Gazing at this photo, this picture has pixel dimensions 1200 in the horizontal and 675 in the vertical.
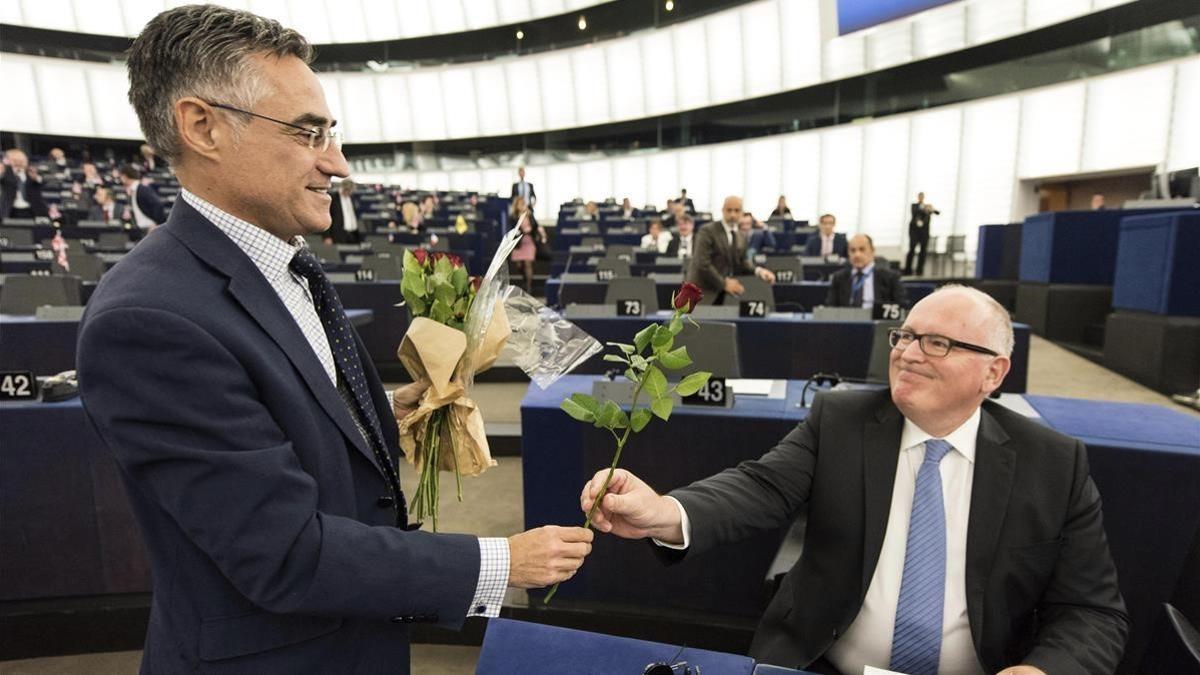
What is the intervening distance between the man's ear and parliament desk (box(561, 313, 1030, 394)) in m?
3.44

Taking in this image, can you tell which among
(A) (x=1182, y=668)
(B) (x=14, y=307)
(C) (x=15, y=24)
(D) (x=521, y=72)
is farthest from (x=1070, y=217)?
(C) (x=15, y=24)

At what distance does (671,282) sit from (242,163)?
18.5 feet

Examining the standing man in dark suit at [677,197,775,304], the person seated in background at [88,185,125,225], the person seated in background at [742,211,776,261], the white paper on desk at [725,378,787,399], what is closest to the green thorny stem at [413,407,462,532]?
the white paper on desk at [725,378,787,399]

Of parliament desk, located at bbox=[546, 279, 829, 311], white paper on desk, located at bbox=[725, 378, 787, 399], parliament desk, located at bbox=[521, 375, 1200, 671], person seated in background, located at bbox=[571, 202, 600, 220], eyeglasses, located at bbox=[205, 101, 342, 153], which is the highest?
person seated in background, located at bbox=[571, 202, 600, 220]

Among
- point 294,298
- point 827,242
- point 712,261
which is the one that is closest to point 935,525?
point 294,298

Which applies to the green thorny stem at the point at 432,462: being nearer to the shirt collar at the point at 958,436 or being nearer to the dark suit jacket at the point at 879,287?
the shirt collar at the point at 958,436

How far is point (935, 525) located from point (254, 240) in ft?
4.81

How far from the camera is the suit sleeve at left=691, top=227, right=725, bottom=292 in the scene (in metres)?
5.59

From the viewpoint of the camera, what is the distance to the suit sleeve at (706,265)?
559 centimetres

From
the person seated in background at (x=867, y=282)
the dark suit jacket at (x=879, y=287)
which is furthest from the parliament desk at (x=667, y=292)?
the person seated in background at (x=867, y=282)

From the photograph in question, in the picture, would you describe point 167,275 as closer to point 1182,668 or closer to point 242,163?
point 242,163

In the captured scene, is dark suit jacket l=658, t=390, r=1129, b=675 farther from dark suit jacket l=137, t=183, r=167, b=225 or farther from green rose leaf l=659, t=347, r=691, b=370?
dark suit jacket l=137, t=183, r=167, b=225

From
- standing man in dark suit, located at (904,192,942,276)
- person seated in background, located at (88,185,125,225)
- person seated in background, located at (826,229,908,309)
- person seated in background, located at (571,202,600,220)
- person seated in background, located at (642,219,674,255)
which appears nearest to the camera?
person seated in background, located at (826,229,908,309)

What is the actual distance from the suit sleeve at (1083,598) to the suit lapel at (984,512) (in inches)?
5.1
